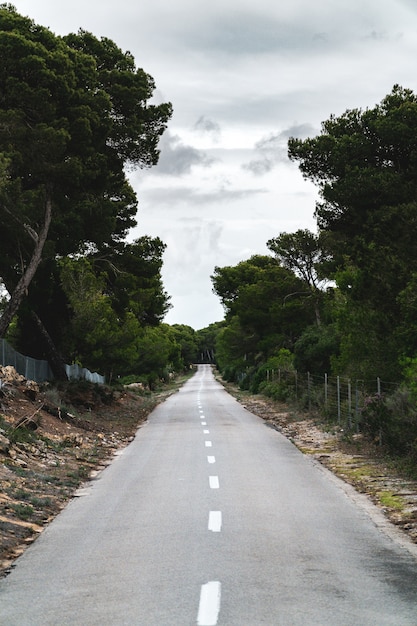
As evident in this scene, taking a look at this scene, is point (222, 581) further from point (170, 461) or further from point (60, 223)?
point (60, 223)

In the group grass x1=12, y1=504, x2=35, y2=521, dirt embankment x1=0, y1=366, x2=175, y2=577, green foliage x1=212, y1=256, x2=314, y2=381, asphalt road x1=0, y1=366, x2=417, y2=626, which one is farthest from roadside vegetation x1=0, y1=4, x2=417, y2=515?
green foliage x1=212, y1=256, x2=314, y2=381

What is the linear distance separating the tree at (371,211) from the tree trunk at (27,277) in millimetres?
11130

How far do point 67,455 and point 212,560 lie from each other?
1259 cm

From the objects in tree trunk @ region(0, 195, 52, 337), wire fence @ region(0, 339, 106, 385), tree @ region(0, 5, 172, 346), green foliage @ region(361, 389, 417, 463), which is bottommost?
green foliage @ region(361, 389, 417, 463)

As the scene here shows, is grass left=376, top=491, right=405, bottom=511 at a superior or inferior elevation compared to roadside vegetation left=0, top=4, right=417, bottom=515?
inferior

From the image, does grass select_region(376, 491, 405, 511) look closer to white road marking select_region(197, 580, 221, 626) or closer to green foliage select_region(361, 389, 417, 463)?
green foliage select_region(361, 389, 417, 463)

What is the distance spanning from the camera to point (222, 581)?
761 centimetres

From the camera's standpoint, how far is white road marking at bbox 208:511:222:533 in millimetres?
10617

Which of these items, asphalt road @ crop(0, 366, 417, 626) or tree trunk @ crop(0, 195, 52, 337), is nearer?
asphalt road @ crop(0, 366, 417, 626)

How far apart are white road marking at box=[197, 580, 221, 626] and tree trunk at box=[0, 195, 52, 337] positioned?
71.6 ft

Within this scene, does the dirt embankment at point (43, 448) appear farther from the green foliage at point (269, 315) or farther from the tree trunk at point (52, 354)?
the green foliage at point (269, 315)

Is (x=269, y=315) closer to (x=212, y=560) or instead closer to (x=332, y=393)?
(x=332, y=393)

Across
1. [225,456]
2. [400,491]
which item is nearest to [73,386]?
[225,456]

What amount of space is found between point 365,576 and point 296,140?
1147 inches
